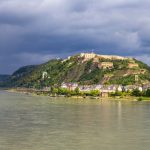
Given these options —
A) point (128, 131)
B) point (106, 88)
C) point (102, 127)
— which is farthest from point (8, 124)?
point (106, 88)

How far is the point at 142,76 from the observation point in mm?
159500

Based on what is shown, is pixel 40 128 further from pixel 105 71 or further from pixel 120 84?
pixel 105 71

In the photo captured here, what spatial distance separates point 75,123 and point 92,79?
14077cm

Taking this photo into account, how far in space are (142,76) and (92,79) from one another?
24.6 meters

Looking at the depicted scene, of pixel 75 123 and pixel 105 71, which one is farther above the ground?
pixel 105 71

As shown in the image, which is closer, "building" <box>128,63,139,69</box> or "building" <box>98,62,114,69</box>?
"building" <box>128,63,139,69</box>

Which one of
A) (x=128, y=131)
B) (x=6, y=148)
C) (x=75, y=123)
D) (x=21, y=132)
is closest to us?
(x=6, y=148)

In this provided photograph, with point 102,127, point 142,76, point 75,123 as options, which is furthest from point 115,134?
point 142,76

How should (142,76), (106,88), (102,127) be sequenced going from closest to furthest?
(102,127) → (106,88) → (142,76)

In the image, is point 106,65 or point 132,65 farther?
point 106,65

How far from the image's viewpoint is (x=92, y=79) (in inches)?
6988

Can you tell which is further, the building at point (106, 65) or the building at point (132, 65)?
the building at point (106, 65)

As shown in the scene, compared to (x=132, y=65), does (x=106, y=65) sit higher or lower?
higher

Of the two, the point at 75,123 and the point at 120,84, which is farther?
the point at 120,84
